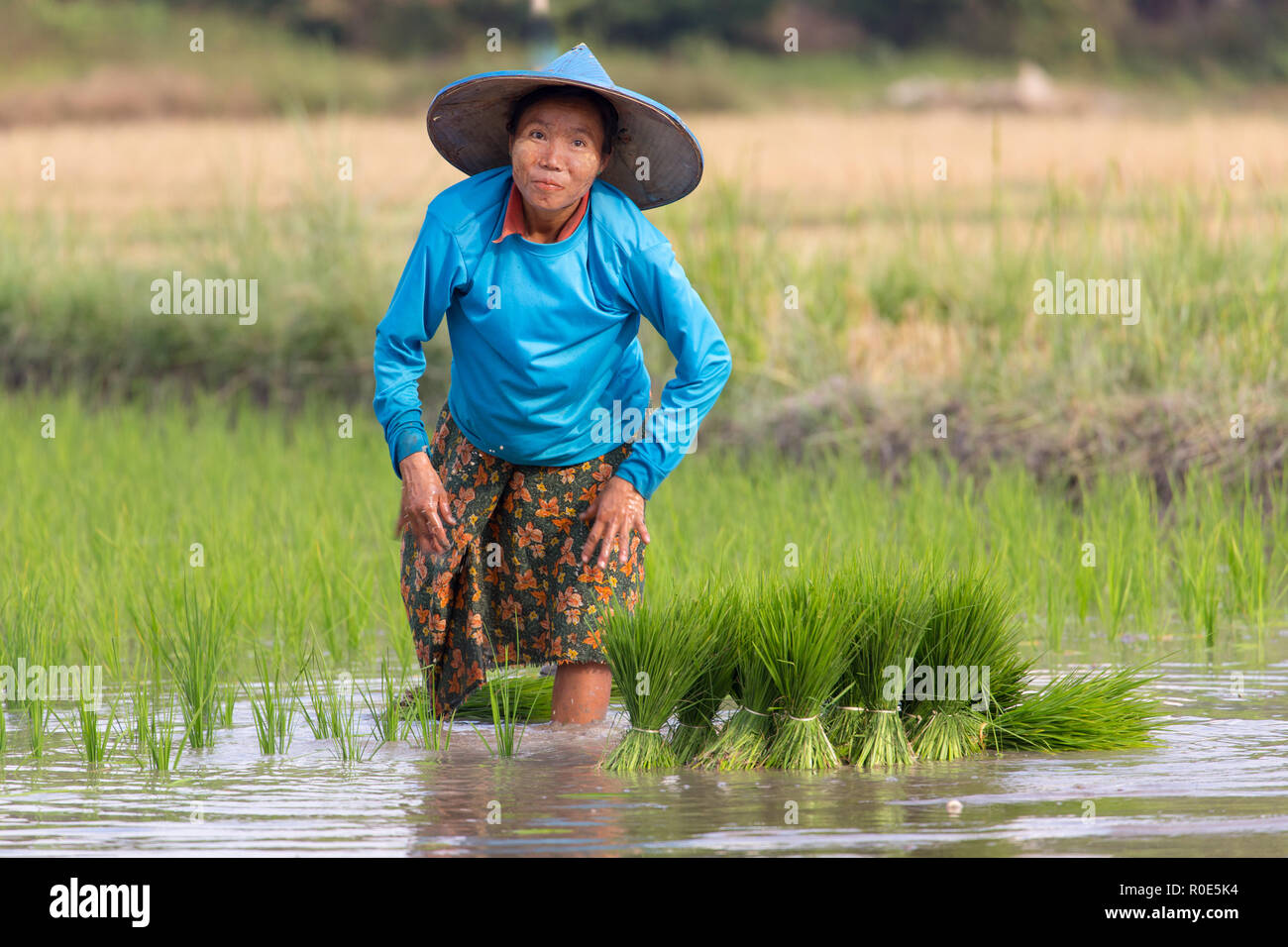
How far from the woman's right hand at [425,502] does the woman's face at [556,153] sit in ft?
2.21

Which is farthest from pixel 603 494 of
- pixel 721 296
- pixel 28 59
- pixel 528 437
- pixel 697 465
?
pixel 28 59

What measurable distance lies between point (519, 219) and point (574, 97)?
321 millimetres

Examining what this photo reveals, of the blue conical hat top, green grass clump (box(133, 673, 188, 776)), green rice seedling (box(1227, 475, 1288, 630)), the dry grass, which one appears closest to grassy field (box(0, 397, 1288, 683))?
green rice seedling (box(1227, 475, 1288, 630))

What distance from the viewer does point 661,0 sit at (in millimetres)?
28344

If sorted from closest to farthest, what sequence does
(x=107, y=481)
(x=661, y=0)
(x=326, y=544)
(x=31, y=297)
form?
(x=326, y=544) < (x=107, y=481) < (x=31, y=297) < (x=661, y=0)

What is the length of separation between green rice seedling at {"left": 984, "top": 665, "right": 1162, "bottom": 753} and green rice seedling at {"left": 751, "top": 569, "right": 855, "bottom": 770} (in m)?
0.45

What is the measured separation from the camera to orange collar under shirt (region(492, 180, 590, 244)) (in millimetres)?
4379

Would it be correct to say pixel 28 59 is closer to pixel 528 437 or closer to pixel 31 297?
pixel 31 297

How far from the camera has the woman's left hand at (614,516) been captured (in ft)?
14.2

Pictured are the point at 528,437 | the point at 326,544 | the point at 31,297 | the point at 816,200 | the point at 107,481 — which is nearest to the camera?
the point at 528,437

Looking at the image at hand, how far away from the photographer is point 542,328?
4328 millimetres

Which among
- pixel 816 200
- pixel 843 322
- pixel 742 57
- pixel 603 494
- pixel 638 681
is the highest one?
pixel 742 57

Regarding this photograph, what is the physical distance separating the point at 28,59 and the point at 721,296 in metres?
23.1

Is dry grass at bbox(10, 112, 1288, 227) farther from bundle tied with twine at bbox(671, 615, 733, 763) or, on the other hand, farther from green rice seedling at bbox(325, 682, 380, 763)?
bundle tied with twine at bbox(671, 615, 733, 763)
